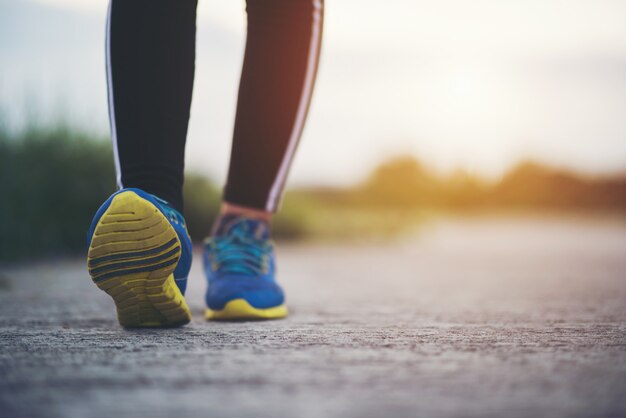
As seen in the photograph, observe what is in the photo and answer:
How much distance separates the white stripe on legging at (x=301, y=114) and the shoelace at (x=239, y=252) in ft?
0.27

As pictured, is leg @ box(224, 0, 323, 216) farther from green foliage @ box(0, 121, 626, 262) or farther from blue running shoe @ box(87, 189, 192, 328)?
green foliage @ box(0, 121, 626, 262)

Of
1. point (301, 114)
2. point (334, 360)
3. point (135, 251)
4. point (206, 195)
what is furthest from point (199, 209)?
point (334, 360)

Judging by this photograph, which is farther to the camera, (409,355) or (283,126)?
(283,126)

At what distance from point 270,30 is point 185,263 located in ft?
1.73

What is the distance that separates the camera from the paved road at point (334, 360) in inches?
24.4

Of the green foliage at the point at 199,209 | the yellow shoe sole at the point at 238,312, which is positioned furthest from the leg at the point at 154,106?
the green foliage at the point at 199,209

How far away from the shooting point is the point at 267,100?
4.47 ft

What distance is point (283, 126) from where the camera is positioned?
137 centimetres

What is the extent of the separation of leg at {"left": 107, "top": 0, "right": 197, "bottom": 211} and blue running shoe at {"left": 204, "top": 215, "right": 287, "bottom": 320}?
0.72 feet

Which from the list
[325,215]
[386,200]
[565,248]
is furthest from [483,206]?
[565,248]

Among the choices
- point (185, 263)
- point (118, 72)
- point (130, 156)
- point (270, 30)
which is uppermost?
point (270, 30)

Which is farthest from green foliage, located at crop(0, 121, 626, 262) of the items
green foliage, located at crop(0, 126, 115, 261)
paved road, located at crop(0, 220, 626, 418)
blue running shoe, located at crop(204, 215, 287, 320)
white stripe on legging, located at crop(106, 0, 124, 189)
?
white stripe on legging, located at crop(106, 0, 124, 189)

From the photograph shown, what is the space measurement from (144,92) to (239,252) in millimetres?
Result: 364

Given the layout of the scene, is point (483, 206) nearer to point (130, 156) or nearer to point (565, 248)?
point (565, 248)
